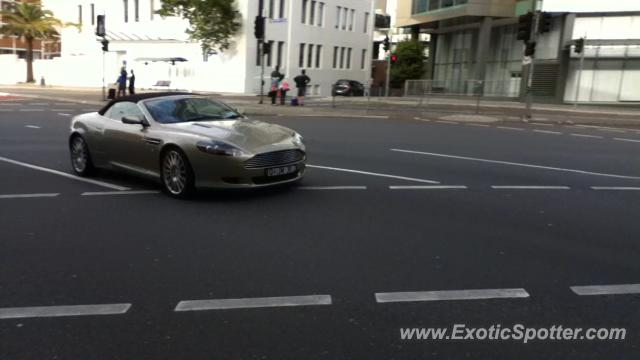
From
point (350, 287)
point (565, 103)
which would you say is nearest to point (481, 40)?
point (565, 103)

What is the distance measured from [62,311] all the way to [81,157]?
19.0 ft

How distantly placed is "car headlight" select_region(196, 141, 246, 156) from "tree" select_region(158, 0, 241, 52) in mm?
34574

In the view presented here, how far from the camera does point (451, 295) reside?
4.49m

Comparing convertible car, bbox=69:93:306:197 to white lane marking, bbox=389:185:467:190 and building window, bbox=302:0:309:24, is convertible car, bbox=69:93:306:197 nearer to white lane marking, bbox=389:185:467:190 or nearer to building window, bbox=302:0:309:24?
white lane marking, bbox=389:185:467:190

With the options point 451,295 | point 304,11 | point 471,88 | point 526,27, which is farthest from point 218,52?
point 451,295

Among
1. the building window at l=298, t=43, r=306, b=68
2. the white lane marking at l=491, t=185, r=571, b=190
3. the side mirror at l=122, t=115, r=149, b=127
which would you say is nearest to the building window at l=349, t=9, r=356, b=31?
the building window at l=298, t=43, r=306, b=68

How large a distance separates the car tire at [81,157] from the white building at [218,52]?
30.6 metres

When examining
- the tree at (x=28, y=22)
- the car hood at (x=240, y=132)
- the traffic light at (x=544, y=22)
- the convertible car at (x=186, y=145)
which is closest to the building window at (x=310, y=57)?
the tree at (x=28, y=22)

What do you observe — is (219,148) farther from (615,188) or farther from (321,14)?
(321,14)

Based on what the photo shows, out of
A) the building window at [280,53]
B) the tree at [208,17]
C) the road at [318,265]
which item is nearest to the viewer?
the road at [318,265]

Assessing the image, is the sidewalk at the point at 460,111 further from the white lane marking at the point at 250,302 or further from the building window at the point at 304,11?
the white lane marking at the point at 250,302

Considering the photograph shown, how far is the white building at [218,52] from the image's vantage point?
43.1 meters

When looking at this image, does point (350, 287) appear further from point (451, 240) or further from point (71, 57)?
point (71, 57)

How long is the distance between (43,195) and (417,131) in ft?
40.0
